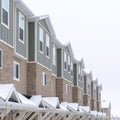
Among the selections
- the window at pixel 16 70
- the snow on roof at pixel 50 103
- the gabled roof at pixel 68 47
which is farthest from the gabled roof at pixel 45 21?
the gabled roof at pixel 68 47

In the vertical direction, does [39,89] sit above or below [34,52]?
below

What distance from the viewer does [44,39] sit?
34.5 m

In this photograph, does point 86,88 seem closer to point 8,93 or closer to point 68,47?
point 68,47

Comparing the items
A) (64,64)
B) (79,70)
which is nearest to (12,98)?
(64,64)

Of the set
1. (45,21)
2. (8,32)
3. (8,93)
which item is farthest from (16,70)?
(8,93)

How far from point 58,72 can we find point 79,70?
13.9m

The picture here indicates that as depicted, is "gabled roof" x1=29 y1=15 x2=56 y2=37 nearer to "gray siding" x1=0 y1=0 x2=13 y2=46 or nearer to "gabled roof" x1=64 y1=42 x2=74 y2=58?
"gray siding" x1=0 y1=0 x2=13 y2=46

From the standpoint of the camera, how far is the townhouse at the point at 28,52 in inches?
995

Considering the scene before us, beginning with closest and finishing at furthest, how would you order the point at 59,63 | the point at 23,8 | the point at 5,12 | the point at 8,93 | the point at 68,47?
the point at 8,93, the point at 5,12, the point at 23,8, the point at 59,63, the point at 68,47

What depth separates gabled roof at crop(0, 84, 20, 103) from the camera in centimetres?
2070

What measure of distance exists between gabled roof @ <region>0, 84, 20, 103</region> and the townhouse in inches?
73.4

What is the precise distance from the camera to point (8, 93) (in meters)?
21.2

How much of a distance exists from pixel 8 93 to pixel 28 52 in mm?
10760

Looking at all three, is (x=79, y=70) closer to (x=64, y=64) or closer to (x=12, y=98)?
(x=64, y=64)
